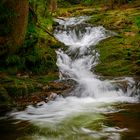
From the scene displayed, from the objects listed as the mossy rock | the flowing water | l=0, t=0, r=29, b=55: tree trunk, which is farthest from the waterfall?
l=0, t=0, r=29, b=55: tree trunk

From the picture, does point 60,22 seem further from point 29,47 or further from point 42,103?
point 42,103

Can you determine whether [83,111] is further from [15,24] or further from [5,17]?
[5,17]

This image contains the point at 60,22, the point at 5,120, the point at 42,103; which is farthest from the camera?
the point at 60,22

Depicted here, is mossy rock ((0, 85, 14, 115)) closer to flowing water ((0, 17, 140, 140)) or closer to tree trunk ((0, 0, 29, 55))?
flowing water ((0, 17, 140, 140))

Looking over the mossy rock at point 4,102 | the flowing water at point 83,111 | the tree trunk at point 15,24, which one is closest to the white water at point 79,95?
the flowing water at point 83,111

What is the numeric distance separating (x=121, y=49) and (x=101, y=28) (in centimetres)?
428

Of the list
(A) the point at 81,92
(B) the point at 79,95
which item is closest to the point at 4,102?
(B) the point at 79,95

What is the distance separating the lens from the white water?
926cm

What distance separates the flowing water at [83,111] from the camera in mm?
7429

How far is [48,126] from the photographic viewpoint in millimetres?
8125

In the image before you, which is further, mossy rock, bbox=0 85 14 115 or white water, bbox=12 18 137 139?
mossy rock, bbox=0 85 14 115

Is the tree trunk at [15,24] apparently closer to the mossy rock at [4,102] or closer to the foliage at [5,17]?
the foliage at [5,17]

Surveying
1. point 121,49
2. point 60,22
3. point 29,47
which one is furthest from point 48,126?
point 60,22

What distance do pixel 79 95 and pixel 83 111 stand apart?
1.53 m
